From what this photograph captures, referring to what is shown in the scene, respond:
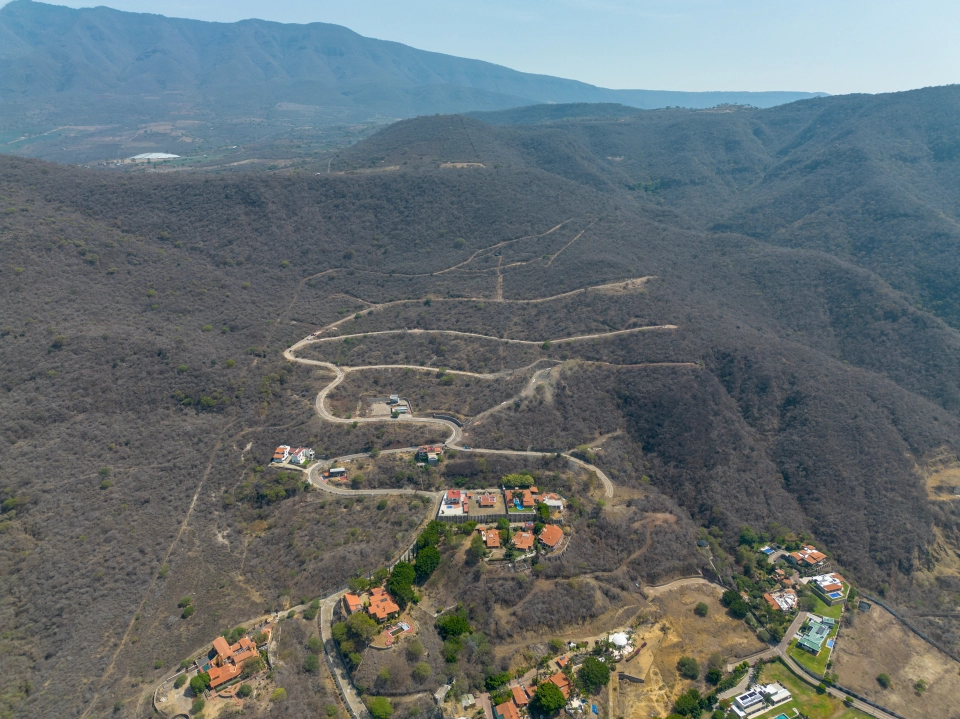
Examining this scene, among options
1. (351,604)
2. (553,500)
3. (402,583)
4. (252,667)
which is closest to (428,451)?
(553,500)

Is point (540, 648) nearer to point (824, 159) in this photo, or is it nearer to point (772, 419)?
point (772, 419)

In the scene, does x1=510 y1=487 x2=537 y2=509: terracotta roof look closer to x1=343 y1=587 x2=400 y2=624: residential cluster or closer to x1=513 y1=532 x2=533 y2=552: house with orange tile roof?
x1=513 y1=532 x2=533 y2=552: house with orange tile roof

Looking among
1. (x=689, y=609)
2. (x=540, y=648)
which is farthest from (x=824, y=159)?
(x=540, y=648)

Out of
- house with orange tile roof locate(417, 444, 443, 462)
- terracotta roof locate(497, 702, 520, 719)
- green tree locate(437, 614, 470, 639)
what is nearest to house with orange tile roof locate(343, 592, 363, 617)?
green tree locate(437, 614, 470, 639)

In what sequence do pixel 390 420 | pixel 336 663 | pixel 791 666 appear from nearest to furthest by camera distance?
pixel 336 663, pixel 791 666, pixel 390 420

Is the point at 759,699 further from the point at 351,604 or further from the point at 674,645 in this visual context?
the point at 351,604
